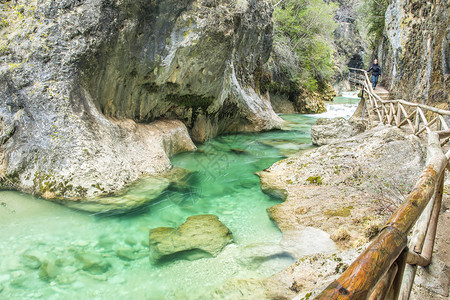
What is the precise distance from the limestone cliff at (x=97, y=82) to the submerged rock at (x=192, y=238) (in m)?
1.87

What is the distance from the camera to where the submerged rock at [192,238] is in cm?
400

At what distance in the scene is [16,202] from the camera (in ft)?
16.5

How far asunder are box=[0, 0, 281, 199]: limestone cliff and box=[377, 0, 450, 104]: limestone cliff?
5713 millimetres

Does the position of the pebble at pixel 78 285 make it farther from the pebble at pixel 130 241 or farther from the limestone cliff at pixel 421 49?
the limestone cliff at pixel 421 49

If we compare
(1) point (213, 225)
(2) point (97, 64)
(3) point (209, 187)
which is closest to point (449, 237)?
(1) point (213, 225)

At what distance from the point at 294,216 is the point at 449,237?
233cm

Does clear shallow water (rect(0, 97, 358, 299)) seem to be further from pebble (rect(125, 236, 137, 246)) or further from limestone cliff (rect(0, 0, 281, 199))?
limestone cliff (rect(0, 0, 281, 199))

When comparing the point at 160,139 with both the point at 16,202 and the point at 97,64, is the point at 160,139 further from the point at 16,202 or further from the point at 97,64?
the point at 16,202

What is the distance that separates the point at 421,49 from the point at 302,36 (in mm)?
12023

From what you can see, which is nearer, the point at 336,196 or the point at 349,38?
the point at 336,196

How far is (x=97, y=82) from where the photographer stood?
6.42 m

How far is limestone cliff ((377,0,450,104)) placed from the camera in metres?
8.21

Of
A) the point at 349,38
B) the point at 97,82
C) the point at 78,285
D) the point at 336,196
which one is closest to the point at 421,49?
the point at 336,196

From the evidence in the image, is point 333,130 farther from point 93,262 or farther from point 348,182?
point 93,262
